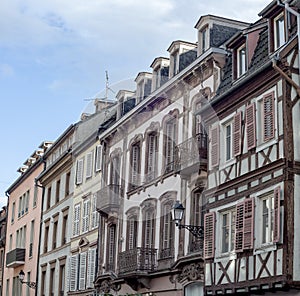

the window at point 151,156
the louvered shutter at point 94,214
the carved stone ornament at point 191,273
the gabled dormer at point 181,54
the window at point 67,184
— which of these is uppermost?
the gabled dormer at point 181,54

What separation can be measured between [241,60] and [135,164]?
932cm

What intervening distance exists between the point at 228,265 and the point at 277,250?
2.88 m

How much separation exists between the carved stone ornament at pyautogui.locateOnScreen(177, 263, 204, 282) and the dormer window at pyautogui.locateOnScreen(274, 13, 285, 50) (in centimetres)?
720

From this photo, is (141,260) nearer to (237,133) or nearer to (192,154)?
(192,154)

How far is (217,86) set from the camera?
22891 millimetres

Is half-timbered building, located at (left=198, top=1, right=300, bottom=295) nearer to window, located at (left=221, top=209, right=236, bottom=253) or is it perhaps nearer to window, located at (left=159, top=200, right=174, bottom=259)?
window, located at (left=221, top=209, right=236, bottom=253)

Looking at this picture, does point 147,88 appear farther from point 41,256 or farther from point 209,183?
point 41,256

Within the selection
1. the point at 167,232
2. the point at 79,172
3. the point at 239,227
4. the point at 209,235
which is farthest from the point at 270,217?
the point at 79,172

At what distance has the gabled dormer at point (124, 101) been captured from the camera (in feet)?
105

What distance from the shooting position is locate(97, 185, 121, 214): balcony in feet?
100

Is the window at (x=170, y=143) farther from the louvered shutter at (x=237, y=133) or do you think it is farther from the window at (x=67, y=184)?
the window at (x=67, y=184)

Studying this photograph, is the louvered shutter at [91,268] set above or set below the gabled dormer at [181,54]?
below

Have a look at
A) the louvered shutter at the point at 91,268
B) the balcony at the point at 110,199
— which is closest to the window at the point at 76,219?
the louvered shutter at the point at 91,268

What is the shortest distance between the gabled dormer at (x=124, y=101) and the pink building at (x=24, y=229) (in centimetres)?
1418
